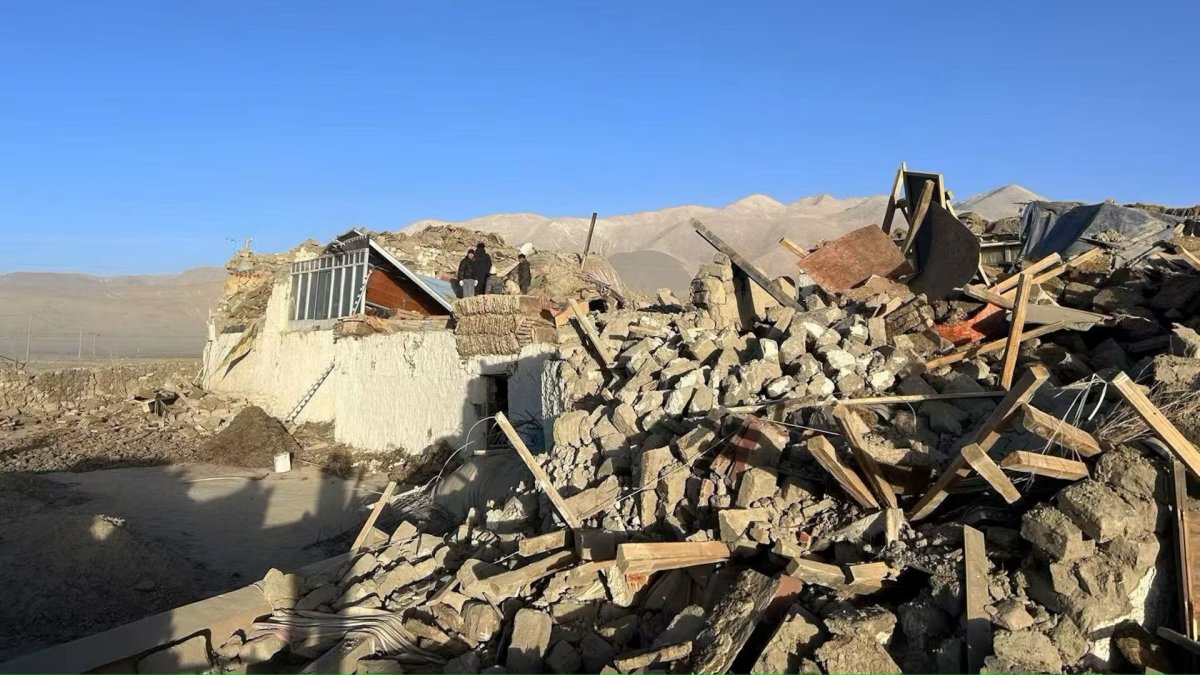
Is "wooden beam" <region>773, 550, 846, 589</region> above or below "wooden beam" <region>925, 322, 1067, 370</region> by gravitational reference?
below

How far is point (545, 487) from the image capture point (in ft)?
20.5

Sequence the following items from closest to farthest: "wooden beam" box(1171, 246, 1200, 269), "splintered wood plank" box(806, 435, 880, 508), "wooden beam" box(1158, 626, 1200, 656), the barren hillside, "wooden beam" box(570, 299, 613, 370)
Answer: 1. "wooden beam" box(1158, 626, 1200, 656)
2. "splintered wood plank" box(806, 435, 880, 508)
3. "wooden beam" box(1171, 246, 1200, 269)
4. "wooden beam" box(570, 299, 613, 370)
5. the barren hillside

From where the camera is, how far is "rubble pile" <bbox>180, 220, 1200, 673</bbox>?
157 inches

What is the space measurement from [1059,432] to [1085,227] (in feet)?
29.1

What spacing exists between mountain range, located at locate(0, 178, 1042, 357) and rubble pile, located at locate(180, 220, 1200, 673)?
26892 millimetres

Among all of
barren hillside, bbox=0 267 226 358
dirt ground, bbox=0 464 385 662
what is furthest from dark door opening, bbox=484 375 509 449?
barren hillside, bbox=0 267 226 358

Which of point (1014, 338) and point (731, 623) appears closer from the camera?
point (731, 623)

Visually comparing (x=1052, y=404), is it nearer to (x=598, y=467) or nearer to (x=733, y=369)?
(x=733, y=369)

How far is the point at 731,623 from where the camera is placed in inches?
172

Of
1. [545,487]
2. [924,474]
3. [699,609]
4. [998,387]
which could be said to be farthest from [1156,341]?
[545,487]

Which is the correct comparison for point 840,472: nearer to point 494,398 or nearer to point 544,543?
point 544,543

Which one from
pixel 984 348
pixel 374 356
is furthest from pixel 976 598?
pixel 374 356

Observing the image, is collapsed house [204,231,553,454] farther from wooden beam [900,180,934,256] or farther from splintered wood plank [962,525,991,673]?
splintered wood plank [962,525,991,673]

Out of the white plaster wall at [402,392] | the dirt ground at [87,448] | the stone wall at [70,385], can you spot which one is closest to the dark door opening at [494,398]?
the white plaster wall at [402,392]
